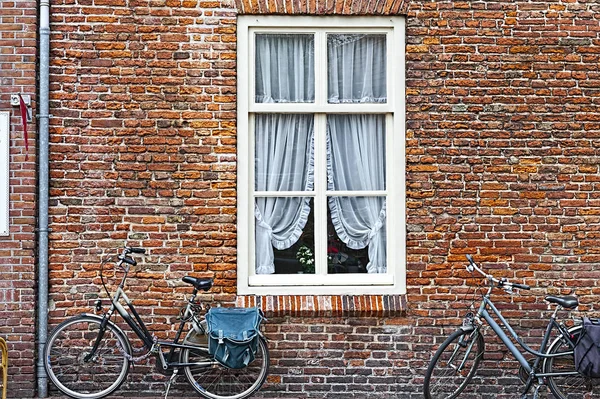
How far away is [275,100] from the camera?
689 centimetres

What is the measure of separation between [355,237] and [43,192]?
9.82 feet

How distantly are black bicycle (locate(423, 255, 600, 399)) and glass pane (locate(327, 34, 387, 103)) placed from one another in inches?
74.8

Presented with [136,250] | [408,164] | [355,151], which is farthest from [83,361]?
[408,164]

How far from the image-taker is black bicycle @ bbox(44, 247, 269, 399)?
636 centimetres

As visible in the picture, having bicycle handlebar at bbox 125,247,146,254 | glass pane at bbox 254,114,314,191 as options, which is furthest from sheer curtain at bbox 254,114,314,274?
Answer: bicycle handlebar at bbox 125,247,146,254

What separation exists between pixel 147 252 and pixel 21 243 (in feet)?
3.78

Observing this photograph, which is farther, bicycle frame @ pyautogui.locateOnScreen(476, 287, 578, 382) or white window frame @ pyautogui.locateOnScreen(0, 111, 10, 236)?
white window frame @ pyautogui.locateOnScreen(0, 111, 10, 236)

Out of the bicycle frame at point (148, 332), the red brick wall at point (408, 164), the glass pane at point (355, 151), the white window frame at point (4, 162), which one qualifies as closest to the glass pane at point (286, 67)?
the red brick wall at point (408, 164)

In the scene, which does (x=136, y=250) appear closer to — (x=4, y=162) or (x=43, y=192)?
(x=43, y=192)

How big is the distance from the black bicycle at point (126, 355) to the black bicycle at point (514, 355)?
63.9 inches

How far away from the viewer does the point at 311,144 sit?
22.7 feet

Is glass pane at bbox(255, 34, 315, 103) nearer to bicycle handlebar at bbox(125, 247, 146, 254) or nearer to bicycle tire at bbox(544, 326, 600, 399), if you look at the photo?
bicycle handlebar at bbox(125, 247, 146, 254)

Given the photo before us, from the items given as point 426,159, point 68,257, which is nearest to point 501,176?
point 426,159

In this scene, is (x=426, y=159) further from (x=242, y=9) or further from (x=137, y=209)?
(x=137, y=209)
